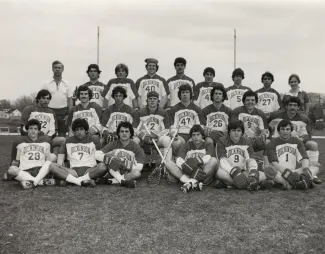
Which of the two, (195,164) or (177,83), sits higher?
(177,83)

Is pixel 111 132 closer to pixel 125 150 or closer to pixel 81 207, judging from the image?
pixel 125 150

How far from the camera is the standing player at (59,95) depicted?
7.37 metres

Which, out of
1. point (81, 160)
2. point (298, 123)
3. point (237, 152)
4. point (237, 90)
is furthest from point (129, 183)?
point (237, 90)

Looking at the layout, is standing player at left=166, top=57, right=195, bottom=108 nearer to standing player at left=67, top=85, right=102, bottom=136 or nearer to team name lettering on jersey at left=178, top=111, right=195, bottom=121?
team name lettering on jersey at left=178, top=111, right=195, bottom=121

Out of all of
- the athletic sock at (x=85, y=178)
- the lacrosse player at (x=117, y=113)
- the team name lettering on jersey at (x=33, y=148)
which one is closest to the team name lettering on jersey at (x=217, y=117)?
the lacrosse player at (x=117, y=113)

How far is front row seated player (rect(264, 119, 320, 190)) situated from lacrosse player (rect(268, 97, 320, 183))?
360mm

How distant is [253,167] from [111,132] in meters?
2.57

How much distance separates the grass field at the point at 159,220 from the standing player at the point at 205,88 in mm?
2659

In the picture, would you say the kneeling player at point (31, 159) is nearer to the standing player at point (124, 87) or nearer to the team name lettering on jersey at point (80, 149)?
the team name lettering on jersey at point (80, 149)

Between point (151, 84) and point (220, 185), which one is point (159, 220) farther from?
point (151, 84)

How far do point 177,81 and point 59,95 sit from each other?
2.45 m

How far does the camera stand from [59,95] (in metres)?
7.39

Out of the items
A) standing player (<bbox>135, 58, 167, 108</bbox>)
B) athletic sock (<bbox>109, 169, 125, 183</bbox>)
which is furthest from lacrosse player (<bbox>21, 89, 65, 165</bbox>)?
standing player (<bbox>135, 58, 167, 108</bbox>)

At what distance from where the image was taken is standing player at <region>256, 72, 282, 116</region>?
7.48m
